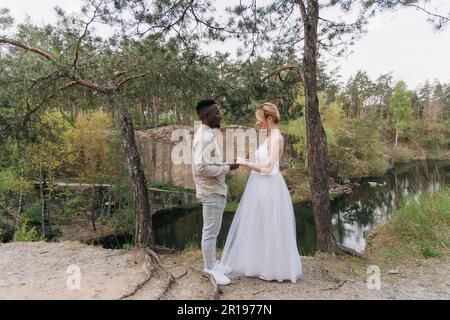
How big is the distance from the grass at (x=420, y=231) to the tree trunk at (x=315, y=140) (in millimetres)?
846

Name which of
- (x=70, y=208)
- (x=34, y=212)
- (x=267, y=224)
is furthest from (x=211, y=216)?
(x=34, y=212)

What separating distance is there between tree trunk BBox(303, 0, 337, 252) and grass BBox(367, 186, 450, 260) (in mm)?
846

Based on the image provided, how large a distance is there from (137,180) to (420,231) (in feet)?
14.3

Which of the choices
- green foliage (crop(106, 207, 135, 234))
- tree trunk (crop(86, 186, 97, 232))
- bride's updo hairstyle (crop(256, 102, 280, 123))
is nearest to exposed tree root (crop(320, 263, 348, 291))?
Answer: bride's updo hairstyle (crop(256, 102, 280, 123))

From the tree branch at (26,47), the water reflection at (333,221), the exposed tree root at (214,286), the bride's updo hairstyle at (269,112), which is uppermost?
the tree branch at (26,47)

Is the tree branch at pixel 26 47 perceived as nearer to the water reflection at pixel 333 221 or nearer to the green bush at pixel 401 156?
the water reflection at pixel 333 221

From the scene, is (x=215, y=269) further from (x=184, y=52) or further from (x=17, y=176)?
(x=17, y=176)

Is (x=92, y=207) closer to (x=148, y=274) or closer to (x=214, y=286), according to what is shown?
(x=148, y=274)

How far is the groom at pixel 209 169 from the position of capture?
2.81 m

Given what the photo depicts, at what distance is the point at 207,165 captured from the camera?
279cm

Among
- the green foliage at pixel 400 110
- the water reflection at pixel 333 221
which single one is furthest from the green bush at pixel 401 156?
the water reflection at pixel 333 221

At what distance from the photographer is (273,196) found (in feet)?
10.3

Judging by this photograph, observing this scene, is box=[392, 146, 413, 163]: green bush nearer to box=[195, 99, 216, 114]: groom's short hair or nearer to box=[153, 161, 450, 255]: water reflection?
box=[153, 161, 450, 255]: water reflection
